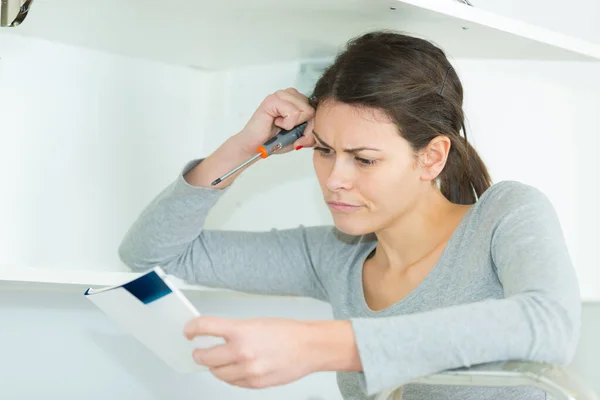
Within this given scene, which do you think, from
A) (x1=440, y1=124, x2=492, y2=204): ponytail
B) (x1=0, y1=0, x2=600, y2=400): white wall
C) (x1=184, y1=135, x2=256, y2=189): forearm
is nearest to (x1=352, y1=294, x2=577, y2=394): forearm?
(x1=440, y1=124, x2=492, y2=204): ponytail

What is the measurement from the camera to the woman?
30.7 inches

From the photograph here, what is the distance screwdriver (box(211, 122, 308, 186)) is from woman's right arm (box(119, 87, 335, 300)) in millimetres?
13

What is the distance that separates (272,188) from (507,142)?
0.42 metres

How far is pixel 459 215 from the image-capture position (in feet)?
3.88

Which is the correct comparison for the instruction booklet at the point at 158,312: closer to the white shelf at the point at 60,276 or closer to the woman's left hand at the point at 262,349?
the woman's left hand at the point at 262,349

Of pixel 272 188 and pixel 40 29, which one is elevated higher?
pixel 40 29

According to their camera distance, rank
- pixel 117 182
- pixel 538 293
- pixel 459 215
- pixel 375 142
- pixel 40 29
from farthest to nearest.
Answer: pixel 117 182 → pixel 40 29 → pixel 459 215 → pixel 375 142 → pixel 538 293

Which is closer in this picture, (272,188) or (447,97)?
(447,97)

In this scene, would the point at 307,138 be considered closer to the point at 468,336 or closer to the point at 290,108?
the point at 290,108

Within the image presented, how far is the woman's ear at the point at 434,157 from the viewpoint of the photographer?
1.14 metres

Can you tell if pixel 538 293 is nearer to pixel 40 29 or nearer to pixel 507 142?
pixel 507 142

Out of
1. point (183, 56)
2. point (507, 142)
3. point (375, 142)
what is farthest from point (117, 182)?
point (507, 142)

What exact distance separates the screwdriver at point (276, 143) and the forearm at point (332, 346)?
0.52m

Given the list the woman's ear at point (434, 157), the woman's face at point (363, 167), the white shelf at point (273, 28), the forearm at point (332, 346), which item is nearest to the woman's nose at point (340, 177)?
the woman's face at point (363, 167)
